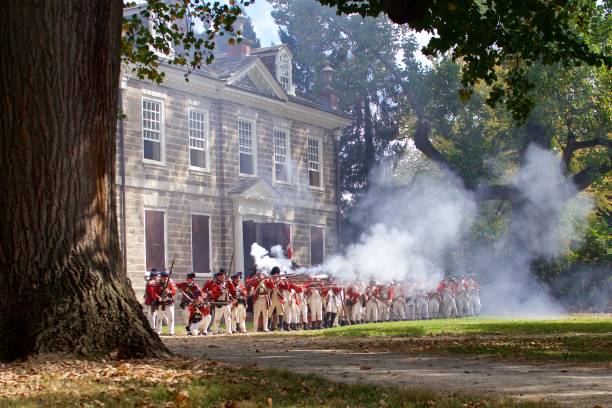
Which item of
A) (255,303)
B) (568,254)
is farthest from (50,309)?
(568,254)

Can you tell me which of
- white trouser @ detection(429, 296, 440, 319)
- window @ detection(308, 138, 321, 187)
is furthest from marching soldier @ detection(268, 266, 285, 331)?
window @ detection(308, 138, 321, 187)

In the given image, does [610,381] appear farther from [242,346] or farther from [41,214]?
[242,346]

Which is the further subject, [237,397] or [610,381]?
[610,381]

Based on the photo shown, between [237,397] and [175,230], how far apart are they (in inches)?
972

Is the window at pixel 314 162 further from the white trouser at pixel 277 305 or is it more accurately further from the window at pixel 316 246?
the white trouser at pixel 277 305

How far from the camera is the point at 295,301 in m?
30.8

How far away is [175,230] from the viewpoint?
33.5 m

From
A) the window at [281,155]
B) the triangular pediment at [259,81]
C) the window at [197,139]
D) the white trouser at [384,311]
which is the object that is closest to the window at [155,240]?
the window at [197,139]

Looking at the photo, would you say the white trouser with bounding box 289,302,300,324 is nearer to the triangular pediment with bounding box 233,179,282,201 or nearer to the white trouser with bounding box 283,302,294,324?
the white trouser with bounding box 283,302,294,324

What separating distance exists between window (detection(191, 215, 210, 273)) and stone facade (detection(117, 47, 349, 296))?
0.67ft

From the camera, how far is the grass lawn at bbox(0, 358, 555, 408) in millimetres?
8734

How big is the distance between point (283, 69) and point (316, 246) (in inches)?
290

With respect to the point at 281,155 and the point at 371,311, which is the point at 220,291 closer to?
the point at 371,311

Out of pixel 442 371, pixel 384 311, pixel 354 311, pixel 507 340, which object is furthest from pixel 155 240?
pixel 442 371
